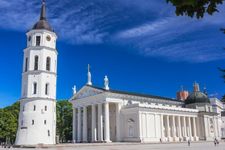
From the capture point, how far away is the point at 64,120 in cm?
9400

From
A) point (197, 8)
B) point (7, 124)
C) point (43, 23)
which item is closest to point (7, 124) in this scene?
point (7, 124)

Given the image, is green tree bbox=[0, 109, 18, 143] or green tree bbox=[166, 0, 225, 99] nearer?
green tree bbox=[166, 0, 225, 99]

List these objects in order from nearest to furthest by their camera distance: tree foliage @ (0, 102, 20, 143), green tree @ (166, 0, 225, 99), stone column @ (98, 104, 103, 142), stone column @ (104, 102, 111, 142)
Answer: green tree @ (166, 0, 225, 99) < stone column @ (104, 102, 111, 142) < stone column @ (98, 104, 103, 142) < tree foliage @ (0, 102, 20, 143)

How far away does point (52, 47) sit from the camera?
58.6 meters

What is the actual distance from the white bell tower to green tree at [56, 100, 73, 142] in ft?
119

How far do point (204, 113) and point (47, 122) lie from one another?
5240 cm

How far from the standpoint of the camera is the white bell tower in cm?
5247

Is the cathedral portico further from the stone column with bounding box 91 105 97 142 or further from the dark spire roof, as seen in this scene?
the dark spire roof

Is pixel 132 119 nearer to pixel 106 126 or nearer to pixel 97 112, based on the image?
pixel 106 126

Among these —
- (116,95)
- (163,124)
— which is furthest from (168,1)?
(163,124)

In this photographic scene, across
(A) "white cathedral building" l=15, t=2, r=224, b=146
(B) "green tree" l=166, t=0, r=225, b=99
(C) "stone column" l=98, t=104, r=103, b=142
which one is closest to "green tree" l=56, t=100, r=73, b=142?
(A) "white cathedral building" l=15, t=2, r=224, b=146

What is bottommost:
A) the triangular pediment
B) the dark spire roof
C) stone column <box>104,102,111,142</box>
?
stone column <box>104,102,111,142</box>

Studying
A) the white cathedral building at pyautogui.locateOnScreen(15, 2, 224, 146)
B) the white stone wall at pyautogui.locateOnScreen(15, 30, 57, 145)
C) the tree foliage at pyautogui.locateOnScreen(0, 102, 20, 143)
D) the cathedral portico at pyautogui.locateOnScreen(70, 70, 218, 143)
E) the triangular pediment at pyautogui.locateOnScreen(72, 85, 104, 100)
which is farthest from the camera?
the tree foliage at pyautogui.locateOnScreen(0, 102, 20, 143)

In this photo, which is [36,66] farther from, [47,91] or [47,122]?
[47,122]
